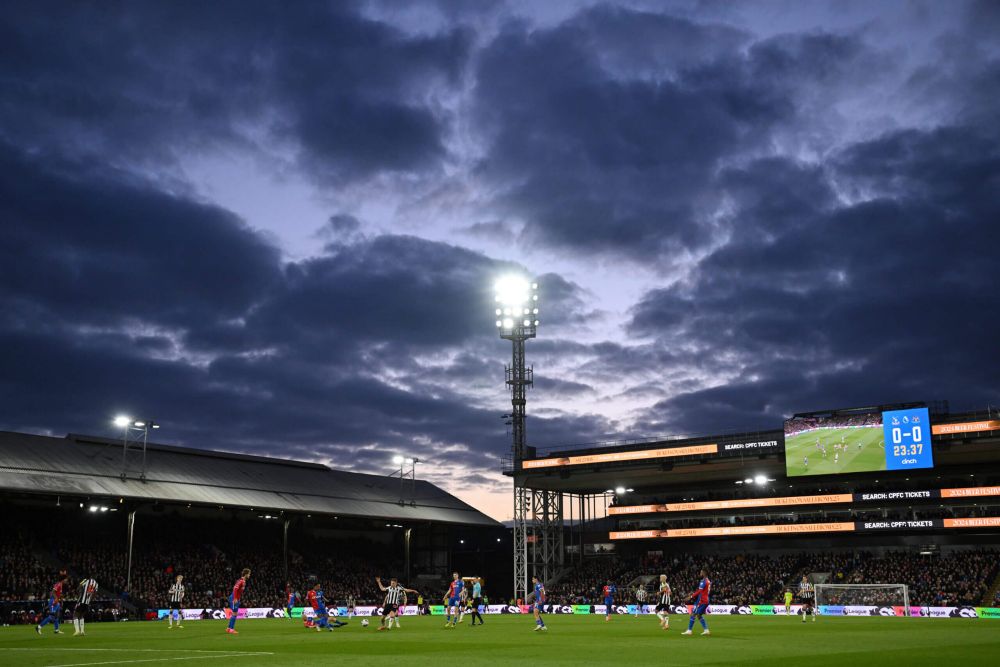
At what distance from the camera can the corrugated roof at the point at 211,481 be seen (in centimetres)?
6241

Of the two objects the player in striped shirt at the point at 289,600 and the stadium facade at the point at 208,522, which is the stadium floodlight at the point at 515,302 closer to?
the stadium facade at the point at 208,522

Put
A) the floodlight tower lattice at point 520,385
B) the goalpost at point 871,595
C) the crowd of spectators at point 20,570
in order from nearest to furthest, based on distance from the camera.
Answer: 1. the crowd of spectators at point 20,570
2. the goalpost at point 871,595
3. the floodlight tower lattice at point 520,385

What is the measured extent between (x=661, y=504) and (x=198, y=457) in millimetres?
43222

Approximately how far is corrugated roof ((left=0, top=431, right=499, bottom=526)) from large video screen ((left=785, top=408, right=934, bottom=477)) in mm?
33466

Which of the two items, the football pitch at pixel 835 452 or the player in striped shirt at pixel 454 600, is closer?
the player in striped shirt at pixel 454 600

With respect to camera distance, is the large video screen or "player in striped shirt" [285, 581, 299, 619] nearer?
"player in striped shirt" [285, 581, 299, 619]

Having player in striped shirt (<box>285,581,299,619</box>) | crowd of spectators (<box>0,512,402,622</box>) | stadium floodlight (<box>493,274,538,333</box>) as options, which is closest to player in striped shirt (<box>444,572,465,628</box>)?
player in striped shirt (<box>285,581,299,619</box>)

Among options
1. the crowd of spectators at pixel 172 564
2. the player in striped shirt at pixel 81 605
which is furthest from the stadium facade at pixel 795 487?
the player in striped shirt at pixel 81 605

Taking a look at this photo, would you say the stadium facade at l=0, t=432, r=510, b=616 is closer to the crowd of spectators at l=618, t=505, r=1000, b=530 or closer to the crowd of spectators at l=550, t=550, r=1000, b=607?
the crowd of spectators at l=550, t=550, r=1000, b=607

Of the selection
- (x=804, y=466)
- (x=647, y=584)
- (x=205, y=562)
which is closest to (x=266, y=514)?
(x=205, y=562)

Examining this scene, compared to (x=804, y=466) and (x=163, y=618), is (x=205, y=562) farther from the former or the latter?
(x=804, y=466)

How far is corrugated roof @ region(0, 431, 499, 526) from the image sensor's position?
62.4 metres

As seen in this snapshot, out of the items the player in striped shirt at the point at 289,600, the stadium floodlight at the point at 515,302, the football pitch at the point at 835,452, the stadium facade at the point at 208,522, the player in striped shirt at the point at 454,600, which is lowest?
the player in striped shirt at the point at 289,600

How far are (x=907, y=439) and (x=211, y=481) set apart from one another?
54.9 meters
